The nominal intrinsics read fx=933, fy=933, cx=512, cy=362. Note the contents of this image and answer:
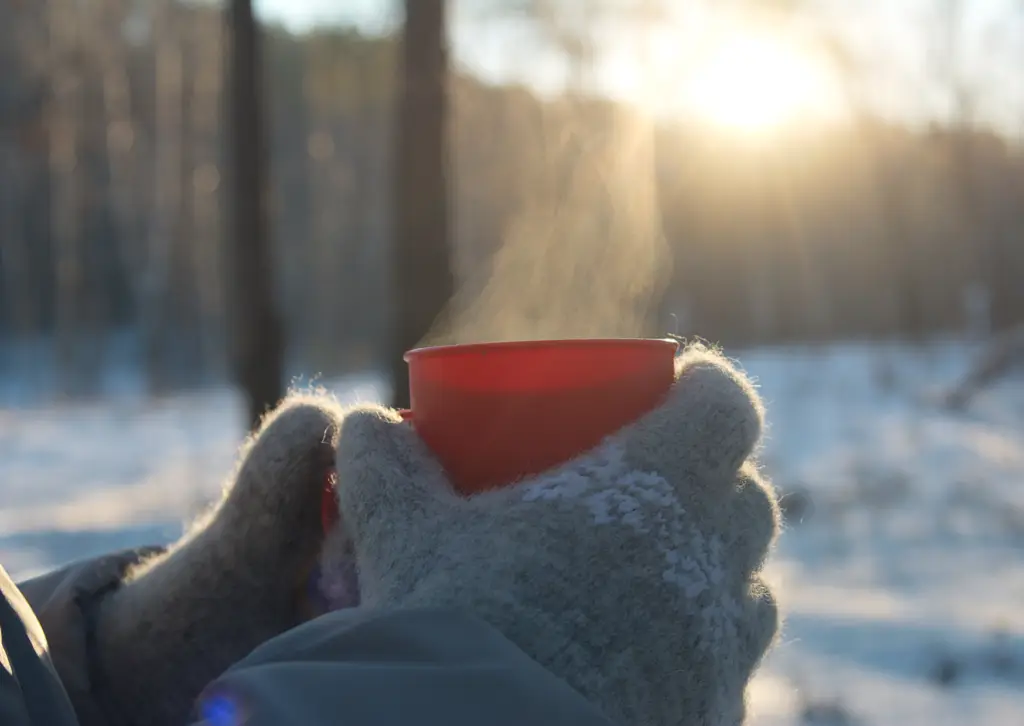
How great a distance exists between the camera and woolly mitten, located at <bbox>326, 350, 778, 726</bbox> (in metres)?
0.80

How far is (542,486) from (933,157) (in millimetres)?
20181

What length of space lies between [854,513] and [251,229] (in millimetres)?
4374

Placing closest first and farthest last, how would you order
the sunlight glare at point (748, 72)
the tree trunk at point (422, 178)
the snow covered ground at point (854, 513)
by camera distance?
the snow covered ground at point (854, 513)
the tree trunk at point (422, 178)
the sunlight glare at point (748, 72)

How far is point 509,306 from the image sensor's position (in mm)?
8258

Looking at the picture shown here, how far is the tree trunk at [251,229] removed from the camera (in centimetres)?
542

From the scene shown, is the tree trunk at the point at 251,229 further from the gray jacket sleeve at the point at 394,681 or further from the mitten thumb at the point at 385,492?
the gray jacket sleeve at the point at 394,681

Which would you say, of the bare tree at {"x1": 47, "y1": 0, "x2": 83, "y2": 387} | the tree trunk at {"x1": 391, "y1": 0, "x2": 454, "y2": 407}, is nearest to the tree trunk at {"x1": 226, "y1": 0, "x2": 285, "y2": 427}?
the tree trunk at {"x1": 391, "y1": 0, "x2": 454, "y2": 407}

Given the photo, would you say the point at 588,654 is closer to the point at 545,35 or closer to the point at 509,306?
the point at 509,306

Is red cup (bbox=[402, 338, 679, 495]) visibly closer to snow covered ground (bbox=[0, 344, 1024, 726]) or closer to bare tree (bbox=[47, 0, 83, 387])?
snow covered ground (bbox=[0, 344, 1024, 726])

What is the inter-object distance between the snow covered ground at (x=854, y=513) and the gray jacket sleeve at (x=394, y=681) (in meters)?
0.51

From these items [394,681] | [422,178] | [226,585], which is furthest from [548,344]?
[422,178]

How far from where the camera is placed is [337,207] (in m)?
27.5

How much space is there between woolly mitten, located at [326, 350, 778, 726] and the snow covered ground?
0.26 metres

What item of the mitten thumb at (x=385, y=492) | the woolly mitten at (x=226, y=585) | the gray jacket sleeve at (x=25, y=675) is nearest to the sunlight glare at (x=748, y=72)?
the woolly mitten at (x=226, y=585)
